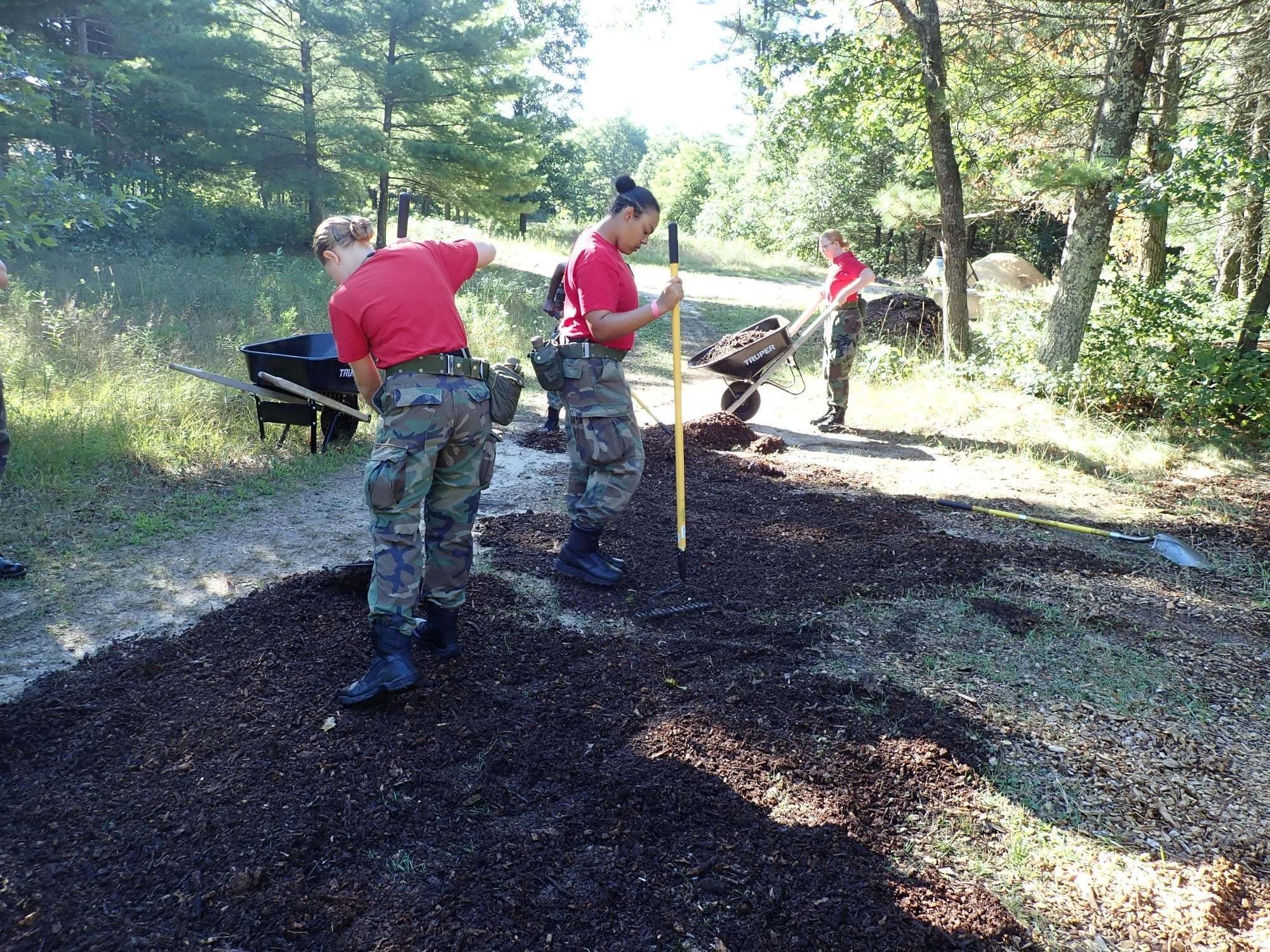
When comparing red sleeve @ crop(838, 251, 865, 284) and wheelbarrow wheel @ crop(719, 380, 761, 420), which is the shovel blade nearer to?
red sleeve @ crop(838, 251, 865, 284)

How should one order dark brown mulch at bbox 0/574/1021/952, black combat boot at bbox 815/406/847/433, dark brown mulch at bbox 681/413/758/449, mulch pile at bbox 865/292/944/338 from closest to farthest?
dark brown mulch at bbox 0/574/1021/952 → dark brown mulch at bbox 681/413/758/449 → black combat boot at bbox 815/406/847/433 → mulch pile at bbox 865/292/944/338

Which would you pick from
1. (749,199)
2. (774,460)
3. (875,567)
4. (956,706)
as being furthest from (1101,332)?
(749,199)

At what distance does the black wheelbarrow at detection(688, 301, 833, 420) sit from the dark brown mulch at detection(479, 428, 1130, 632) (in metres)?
2.00

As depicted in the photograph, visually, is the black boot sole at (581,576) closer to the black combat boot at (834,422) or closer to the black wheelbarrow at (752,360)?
the black wheelbarrow at (752,360)

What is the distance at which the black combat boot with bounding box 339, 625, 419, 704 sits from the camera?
3.02m

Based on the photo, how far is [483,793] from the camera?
2.65 metres

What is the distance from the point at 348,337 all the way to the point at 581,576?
1.88 metres

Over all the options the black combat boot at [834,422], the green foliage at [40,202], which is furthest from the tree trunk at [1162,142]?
the green foliage at [40,202]

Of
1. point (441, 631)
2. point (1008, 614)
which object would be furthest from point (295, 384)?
point (1008, 614)

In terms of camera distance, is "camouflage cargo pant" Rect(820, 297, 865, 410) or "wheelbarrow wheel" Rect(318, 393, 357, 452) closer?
"wheelbarrow wheel" Rect(318, 393, 357, 452)

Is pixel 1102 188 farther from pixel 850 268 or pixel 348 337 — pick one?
pixel 348 337

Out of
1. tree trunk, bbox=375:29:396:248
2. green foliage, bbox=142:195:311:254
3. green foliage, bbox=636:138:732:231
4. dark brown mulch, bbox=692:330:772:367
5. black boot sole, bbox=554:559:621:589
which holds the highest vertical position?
green foliage, bbox=636:138:732:231

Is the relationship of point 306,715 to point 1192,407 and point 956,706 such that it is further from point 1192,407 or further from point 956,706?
point 1192,407

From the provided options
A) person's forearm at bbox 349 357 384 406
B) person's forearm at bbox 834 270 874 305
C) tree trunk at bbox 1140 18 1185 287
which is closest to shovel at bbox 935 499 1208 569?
person's forearm at bbox 834 270 874 305
